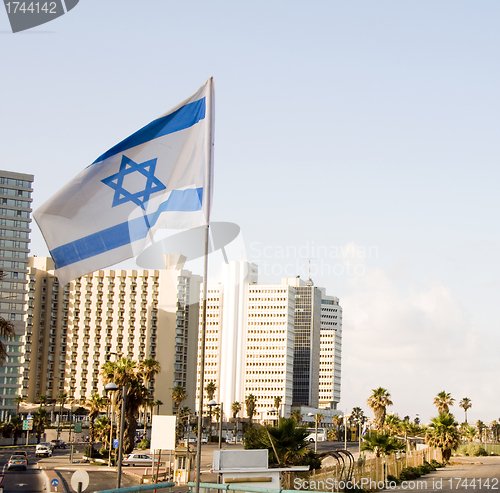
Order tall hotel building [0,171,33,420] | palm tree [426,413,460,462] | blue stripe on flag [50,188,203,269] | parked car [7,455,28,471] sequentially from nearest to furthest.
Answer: blue stripe on flag [50,188,203,269] < parked car [7,455,28,471] < palm tree [426,413,460,462] < tall hotel building [0,171,33,420]

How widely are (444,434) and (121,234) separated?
2379 inches

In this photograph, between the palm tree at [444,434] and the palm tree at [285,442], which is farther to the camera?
the palm tree at [444,434]

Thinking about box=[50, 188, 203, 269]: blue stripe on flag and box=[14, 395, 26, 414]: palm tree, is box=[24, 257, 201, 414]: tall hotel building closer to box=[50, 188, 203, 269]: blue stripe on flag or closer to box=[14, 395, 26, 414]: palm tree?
box=[14, 395, 26, 414]: palm tree

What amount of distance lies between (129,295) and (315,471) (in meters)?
148

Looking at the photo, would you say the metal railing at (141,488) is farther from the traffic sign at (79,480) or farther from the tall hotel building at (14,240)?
the tall hotel building at (14,240)

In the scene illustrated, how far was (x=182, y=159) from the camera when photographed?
14.4 metres

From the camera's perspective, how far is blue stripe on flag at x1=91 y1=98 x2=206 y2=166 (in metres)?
14.3

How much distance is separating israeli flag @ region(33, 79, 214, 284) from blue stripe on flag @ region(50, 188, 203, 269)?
0.02 meters

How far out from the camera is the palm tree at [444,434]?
67.2 metres

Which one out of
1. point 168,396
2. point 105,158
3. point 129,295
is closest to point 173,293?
point 129,295

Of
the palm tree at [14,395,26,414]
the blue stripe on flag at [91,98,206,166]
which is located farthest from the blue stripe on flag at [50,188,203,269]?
the palm tree at [14,395,26,414]

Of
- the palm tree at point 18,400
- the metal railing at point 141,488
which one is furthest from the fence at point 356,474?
the palm tree at point 18,400

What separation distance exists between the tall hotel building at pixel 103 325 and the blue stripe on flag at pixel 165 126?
160 meters

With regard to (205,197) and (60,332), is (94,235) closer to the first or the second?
(205,197)
